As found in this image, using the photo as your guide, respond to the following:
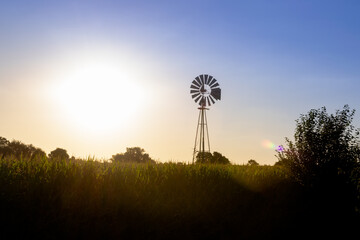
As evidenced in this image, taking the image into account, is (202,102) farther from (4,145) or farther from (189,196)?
(4,145)

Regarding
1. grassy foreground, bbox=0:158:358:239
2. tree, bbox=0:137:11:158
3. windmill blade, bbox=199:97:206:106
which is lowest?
grassy foreground, bbox=0:158:358:239

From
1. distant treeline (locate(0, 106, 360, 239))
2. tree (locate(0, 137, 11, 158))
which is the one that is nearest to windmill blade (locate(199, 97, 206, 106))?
distant treeline (locate(0, 106, 360, 239))

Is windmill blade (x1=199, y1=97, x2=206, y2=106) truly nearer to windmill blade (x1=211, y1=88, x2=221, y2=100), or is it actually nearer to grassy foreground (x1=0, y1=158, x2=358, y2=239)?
windmill blade (x1=211, y1=88, x2=221, y2=100)

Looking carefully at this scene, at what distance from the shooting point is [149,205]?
1059 centimetres

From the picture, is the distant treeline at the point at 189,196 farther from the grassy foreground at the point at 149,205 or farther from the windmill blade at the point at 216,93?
the windmill blade at the point at 216,93

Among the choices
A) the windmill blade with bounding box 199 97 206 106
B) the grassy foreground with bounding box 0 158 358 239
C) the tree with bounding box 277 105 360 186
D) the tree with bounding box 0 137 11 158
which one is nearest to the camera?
the grassy foreground with bounding box 0 158 358 239

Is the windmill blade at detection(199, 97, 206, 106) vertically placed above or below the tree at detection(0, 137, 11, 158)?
above

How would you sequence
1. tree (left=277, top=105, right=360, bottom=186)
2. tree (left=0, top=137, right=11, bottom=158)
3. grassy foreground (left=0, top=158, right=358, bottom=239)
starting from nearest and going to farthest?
grassy foreground (left=0, top=158, right=358, bottom=239) < tree (left=277, top=105, right=360, bottom=186) < tree (left=0, top=137, right=11, bottom=158)

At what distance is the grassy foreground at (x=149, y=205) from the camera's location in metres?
9.09

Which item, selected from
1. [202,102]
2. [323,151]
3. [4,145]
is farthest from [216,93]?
[4,145]

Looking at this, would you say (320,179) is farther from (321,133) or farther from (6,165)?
(6,165)

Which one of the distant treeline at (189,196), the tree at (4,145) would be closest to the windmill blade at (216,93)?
the distant treeline at (189,196)

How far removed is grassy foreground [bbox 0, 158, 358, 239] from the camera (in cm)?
909

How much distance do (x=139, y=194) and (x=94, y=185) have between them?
147 centimetres
